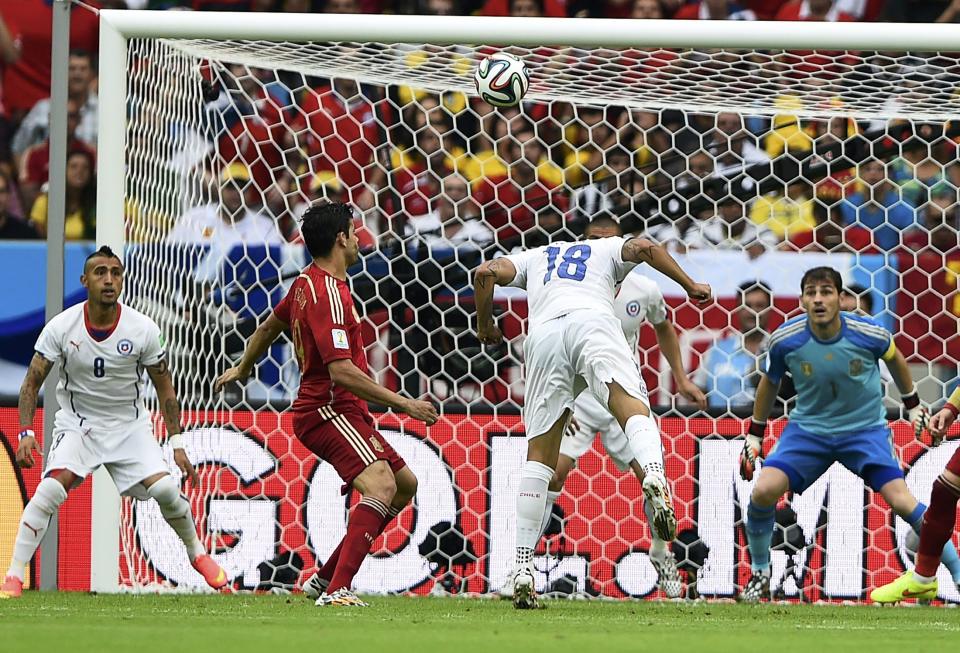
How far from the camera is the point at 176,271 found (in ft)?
27.5

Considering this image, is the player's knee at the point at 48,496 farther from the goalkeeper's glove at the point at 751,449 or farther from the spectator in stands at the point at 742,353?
the spectator in stands at the point at 742,353

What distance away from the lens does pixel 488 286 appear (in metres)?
6.41

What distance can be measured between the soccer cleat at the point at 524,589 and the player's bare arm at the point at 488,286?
1060mm

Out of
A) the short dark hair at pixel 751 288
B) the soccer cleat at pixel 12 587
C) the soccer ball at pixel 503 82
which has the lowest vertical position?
the soccer cleat at pixel 12 587

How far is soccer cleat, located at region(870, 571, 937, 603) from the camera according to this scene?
6.62 meters

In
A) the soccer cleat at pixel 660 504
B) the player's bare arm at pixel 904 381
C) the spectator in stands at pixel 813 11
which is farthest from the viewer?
the spectator in stands at pixel 813 11

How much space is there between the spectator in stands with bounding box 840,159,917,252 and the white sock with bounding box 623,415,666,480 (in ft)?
11.9

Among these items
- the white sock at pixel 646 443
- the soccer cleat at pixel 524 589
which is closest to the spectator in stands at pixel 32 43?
Answer: the soccer cleat at pixel 524 589

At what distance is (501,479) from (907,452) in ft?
7.60

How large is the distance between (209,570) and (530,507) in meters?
1.97

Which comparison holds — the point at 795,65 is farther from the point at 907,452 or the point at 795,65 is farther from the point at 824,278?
the point at 907,452

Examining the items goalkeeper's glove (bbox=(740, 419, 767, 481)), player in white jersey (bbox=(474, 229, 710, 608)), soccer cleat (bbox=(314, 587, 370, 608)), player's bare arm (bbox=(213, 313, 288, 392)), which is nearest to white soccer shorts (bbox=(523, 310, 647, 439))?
player in white jersey (bbox=(474, 229, 710, 608))

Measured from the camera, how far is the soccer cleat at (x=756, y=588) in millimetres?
7434

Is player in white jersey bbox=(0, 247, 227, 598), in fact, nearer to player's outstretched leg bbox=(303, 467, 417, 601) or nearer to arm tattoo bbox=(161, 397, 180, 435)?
arm tattoo bbox=(161, 397, 180, 435)
